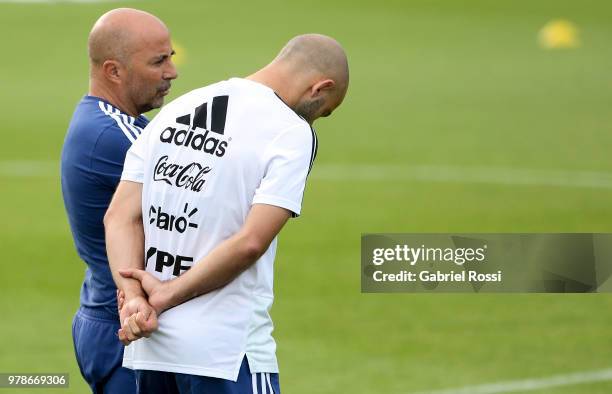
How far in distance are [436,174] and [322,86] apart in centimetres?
1305

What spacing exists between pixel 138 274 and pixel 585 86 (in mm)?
21129

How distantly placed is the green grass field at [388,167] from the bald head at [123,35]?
3948 millimetres

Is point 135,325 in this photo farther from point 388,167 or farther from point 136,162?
point 388,167

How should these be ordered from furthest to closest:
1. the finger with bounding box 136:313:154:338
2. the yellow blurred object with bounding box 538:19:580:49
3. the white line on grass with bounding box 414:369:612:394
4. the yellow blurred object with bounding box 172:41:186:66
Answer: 1. the yellow blurred object with bounding box 538:19:580:49
2. the yellow blurred object with bounding box 172:41:186:66
3. the white line on grass with bounding box 414:369:612:394
4. the finger with bounding box 136:313:154:338

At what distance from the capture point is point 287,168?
4.78m

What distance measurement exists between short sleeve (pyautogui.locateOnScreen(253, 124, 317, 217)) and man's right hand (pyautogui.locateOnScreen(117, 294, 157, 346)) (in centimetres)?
57

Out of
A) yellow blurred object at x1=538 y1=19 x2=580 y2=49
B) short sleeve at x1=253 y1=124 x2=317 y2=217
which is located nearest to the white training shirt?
short sleeve at x1=253 y1=124 x2=317 y2=217

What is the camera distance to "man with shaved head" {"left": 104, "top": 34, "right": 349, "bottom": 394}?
4.80 m

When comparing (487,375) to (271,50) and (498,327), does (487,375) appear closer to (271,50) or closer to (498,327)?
(498,327)

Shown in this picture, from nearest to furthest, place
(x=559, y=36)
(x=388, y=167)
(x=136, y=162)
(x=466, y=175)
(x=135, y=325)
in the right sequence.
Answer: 1. (x=135, y=325)
2. (x=136, y=162)
3. (x=466, y=175)
4. (x=388, y=167)
5. (x=559, y=36)

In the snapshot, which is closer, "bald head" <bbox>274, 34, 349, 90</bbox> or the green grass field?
"bald head" <bbox>274, 34, 349, 90</bbox>

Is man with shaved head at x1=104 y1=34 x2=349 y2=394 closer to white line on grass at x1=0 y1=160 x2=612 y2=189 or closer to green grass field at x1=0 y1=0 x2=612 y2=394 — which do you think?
green grass field at x1=0 y1=0 x2=612 y2=394

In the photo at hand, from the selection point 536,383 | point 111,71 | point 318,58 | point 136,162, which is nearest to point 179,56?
point 536,383

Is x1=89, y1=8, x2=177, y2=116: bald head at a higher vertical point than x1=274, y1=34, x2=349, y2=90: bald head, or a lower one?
higher
